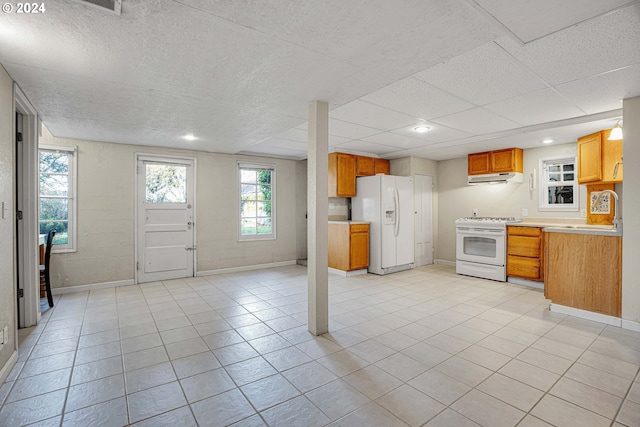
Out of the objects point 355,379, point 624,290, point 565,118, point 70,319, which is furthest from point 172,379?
point 565,118

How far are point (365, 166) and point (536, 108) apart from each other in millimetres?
3116

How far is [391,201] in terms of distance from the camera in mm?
5625

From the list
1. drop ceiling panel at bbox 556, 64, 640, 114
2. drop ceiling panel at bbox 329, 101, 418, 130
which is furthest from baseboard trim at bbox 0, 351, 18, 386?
drop ceiling panel at bbox 556, 64, 640, 114

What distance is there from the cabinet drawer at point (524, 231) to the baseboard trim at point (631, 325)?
5.83 ft

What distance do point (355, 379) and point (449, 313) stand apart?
1.81m

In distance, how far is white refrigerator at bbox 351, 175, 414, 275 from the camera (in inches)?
218

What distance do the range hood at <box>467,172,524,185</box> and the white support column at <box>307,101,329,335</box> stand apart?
4.03m

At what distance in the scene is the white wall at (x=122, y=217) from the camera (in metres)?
4.48

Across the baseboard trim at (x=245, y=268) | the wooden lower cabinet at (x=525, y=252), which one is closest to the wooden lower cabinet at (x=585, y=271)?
the wooden lower cabinet at (x=525, y=252)

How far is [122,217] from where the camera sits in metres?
4.80

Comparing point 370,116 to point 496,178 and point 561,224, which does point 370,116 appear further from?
point 561,224

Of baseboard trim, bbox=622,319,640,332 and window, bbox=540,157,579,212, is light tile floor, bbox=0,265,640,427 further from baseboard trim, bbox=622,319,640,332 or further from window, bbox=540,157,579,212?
window, bbox=540,157,579,212

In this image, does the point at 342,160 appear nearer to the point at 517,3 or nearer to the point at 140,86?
the point at 140,86

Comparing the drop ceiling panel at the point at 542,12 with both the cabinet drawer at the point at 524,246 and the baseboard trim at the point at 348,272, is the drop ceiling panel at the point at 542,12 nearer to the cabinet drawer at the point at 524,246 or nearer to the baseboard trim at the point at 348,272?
the cabinet drawer at the point at 524,246
